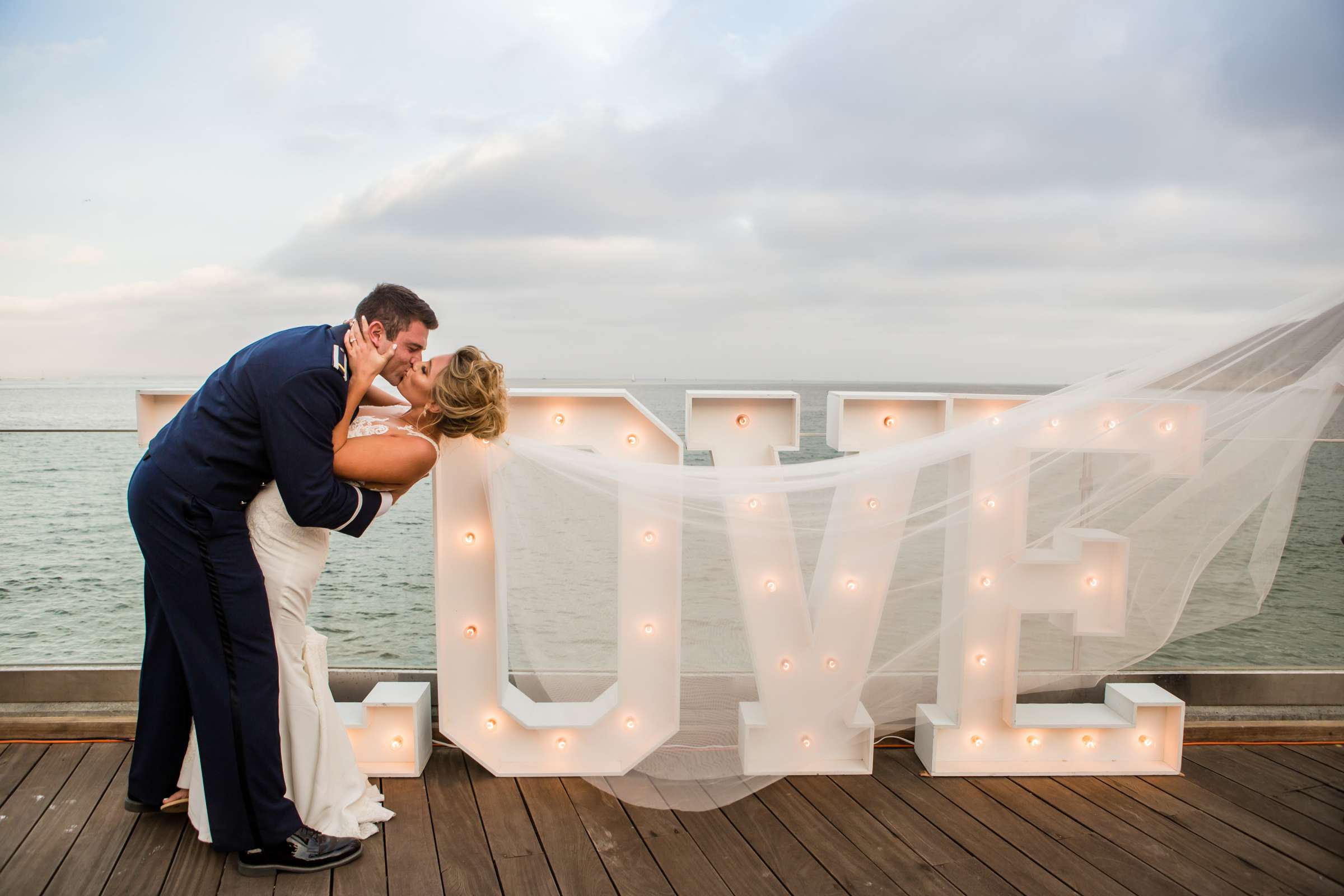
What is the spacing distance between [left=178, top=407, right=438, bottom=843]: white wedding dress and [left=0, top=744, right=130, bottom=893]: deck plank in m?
0.30

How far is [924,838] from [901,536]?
83 centimetres

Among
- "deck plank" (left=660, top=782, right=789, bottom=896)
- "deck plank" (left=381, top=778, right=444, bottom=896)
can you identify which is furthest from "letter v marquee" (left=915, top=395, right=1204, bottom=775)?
"deck plank" (left=381, top=778, right=444, bottom=896)

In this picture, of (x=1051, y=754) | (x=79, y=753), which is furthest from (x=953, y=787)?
(x=79, y=753)

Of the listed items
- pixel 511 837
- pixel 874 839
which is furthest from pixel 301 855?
pixel 874 839

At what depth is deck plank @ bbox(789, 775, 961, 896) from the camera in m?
1.79

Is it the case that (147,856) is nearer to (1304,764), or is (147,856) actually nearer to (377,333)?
(377,333)

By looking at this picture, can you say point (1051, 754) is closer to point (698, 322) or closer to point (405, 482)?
point (405, 482)

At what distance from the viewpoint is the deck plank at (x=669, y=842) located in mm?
1779

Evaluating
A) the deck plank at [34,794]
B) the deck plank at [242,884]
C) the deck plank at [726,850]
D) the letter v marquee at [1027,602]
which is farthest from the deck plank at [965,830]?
the deck plank at [34,794]

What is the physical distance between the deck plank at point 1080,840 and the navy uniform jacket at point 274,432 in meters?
2.06

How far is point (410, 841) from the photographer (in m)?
1.97

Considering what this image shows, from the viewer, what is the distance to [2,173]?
47.3 ft

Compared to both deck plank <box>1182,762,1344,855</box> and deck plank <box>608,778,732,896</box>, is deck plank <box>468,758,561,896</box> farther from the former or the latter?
deck plank <box>1182,762,1344,855</box>

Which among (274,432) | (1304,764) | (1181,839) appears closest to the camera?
(274,432)
